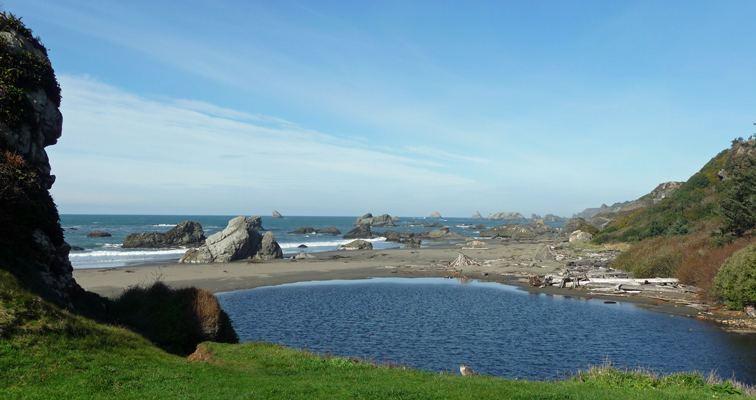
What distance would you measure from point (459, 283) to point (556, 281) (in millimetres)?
8959

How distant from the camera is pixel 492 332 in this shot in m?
23.5

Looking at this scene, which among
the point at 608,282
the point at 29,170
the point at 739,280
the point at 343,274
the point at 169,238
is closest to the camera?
the point at 29,170

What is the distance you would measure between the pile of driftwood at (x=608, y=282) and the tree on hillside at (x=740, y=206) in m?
5.95

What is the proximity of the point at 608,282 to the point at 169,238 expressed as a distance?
79.5 m

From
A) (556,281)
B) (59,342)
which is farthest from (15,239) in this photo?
(556,281)

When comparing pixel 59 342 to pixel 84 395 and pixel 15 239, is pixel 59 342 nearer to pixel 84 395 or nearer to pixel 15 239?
pixel 84 395

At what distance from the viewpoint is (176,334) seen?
1798cm

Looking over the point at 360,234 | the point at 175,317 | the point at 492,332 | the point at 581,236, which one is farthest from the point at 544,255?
the point at 360,234

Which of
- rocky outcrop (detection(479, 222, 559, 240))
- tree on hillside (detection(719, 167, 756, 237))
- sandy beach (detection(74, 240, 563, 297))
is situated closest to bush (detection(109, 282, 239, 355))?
sandy beach (detection(74, 240, 563, 297))

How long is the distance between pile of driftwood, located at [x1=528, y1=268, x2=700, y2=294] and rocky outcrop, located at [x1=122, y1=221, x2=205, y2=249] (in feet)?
228

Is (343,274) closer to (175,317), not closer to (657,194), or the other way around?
(175,317)

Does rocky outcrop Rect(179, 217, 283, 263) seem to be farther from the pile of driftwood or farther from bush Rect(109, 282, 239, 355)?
the pile of driftwood

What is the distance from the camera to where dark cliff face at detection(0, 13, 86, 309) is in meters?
15.0

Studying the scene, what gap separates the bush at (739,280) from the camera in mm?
24500
